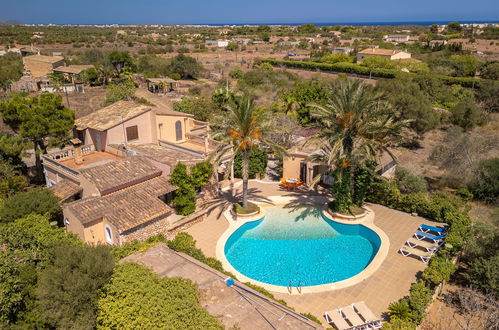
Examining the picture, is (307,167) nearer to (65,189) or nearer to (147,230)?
(147,230)

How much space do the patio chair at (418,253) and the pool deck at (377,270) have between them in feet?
0.84

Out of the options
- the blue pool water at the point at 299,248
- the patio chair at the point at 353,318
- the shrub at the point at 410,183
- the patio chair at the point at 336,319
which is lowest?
the blue pool water at the point at 299,248

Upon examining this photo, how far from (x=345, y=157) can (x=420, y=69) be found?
57.9 metres

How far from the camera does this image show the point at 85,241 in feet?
62.1

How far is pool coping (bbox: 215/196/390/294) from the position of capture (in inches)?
657

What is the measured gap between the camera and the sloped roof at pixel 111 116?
1067 inches

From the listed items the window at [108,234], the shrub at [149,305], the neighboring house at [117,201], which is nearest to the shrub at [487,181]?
the neighboring house at [117,201]

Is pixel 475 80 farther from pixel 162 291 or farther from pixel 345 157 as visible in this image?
pixel 162 291

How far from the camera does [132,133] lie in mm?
28266

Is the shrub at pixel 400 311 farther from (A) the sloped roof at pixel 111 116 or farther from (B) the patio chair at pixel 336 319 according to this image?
(A) the sloped roof at pixel 111 116

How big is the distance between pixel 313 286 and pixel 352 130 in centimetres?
982

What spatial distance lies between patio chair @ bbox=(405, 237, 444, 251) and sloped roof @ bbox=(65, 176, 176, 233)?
13.6 m

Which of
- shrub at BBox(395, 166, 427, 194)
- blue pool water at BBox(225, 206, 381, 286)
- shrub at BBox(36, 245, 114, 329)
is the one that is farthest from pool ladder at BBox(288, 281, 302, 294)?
shrub at BBox(395, 166, 427, 194)

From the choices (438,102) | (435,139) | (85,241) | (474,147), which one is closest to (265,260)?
(85,241)
